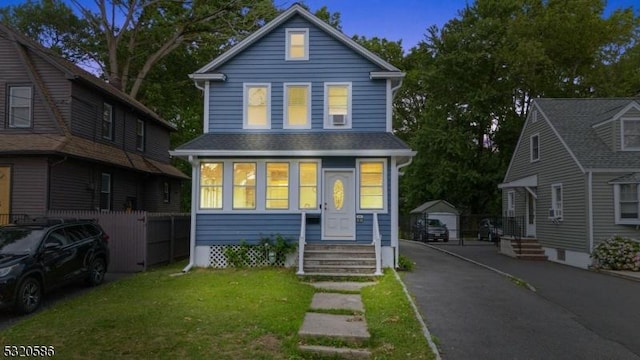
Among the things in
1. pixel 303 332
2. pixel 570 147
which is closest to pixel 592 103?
pixel 570 147

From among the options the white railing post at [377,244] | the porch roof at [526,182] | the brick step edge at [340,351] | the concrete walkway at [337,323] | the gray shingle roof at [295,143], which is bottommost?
the brick step edge at [340,351]

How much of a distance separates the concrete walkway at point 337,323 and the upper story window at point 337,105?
607cm

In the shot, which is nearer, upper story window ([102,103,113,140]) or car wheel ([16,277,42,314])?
car wheel ([16,277,42,314])

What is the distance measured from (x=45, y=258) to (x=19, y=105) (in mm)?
9170

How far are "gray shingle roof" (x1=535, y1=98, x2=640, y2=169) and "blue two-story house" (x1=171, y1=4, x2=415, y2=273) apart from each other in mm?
7602

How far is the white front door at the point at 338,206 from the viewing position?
1488 centimetres

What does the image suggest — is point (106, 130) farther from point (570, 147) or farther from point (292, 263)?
point (570, 147)

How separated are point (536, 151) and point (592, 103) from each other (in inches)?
120

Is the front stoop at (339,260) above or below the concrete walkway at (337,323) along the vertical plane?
above

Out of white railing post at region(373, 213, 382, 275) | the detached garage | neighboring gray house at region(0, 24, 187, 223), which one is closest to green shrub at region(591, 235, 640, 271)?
white railing post at region(373, 213, 382, 275)

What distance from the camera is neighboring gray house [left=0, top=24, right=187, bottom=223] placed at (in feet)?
51.1

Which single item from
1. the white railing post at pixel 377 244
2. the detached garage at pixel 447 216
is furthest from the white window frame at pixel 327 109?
the detached garage at pixel 447 216

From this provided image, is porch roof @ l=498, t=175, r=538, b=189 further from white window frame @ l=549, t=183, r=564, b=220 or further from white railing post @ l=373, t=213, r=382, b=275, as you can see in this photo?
white railing post @ l=373, t=213, r=382, b=275

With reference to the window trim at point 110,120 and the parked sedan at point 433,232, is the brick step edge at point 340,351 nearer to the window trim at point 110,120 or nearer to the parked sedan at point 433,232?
the window trim at point 110,120
